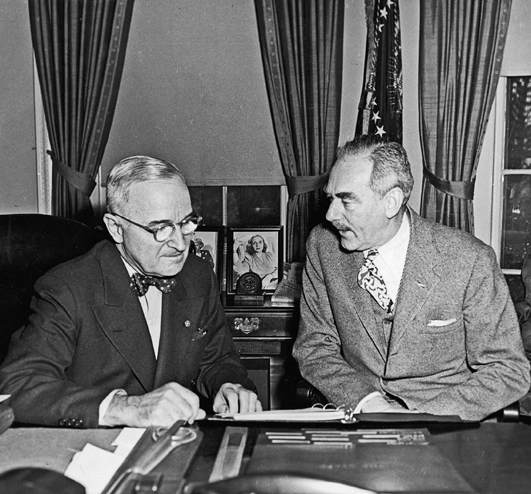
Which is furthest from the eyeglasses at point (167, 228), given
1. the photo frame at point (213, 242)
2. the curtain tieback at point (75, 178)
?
the curtain tieback at point (75, 178)

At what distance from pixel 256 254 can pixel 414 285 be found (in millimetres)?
1914

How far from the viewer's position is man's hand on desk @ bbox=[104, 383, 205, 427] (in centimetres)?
166

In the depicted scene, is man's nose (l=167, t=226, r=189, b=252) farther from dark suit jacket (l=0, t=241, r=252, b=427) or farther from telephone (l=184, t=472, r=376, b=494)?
telephone (l=184, t=472, r=376, b=494)

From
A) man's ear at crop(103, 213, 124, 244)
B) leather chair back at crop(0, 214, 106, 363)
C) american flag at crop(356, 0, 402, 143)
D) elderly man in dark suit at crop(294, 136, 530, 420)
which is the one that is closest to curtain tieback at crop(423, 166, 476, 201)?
american flag at crop(356, 0, 402, 143)

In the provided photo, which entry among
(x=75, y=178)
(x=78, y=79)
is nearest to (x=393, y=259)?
(x=75, y=178)

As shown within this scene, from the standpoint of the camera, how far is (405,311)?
8.14ft

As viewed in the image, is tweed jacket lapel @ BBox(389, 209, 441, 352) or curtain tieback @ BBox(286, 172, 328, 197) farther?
curtain tieback @ BBox(286, 172, 328, 197)

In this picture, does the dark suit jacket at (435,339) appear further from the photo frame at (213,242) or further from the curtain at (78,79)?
the curtain at (78,79)

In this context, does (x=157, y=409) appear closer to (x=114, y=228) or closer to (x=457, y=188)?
(x=114, y=228)

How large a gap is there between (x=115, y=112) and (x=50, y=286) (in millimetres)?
2656

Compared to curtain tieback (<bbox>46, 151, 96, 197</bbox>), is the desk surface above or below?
below

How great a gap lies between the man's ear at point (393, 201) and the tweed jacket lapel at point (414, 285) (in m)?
0.16

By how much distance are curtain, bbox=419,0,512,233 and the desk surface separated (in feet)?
9.08

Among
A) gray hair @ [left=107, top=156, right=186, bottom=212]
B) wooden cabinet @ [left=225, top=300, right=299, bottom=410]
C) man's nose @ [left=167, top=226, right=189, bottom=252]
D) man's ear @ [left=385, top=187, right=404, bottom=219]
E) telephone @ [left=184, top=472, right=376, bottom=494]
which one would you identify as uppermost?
gray hair @ [left=107, top=156, right=186, bottom=212]
